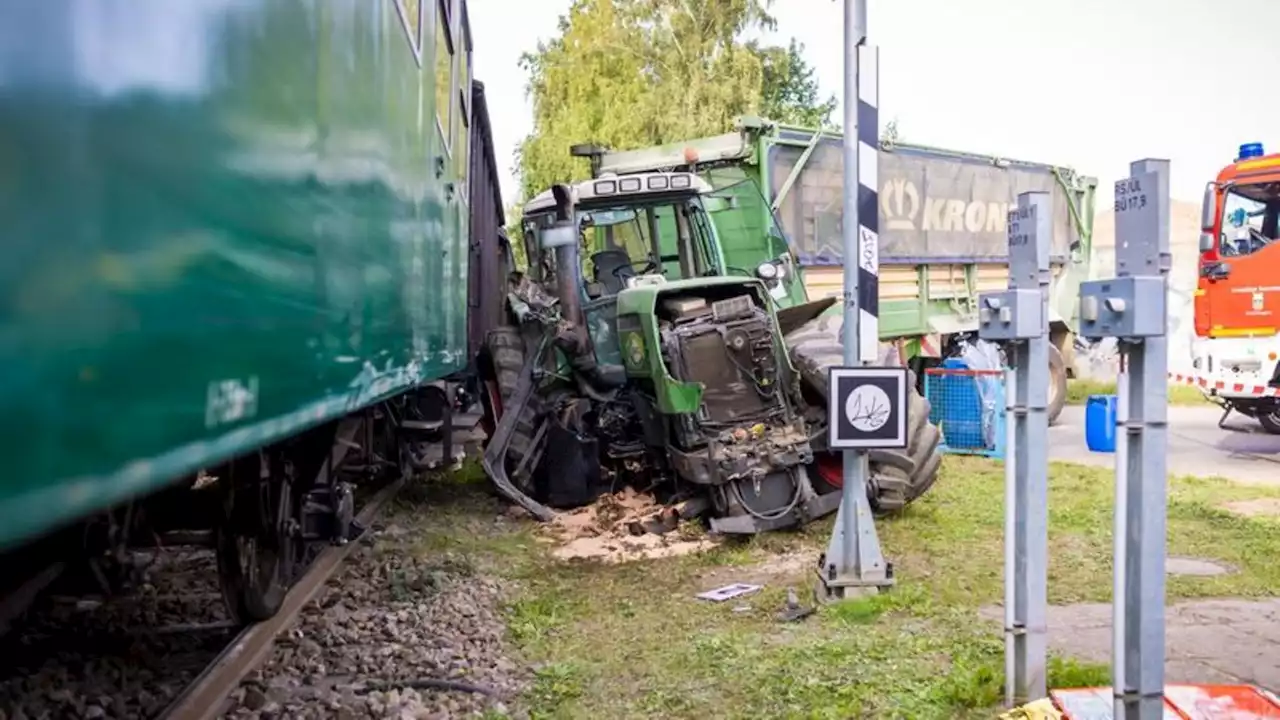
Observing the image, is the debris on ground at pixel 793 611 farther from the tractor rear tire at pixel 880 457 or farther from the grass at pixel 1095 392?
the grass at pixel 1095 392

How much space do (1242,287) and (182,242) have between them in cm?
1209

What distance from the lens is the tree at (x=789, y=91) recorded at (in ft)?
78.5

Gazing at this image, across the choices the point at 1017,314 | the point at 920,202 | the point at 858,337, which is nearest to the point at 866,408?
the point at 858,337

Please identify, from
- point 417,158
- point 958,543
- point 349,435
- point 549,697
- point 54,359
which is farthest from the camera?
point 958,543

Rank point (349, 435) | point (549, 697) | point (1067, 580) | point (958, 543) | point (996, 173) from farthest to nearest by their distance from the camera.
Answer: point (996, 173)
point (958, 543)
point (1067, 580)
point (349, 435)
point (549, 697)

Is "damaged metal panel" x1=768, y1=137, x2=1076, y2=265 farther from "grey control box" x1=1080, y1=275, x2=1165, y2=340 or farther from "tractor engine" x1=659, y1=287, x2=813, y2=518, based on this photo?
"grey control box" x1=1080, y1=275, x2=1165, y2=340

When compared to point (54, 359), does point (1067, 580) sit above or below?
below

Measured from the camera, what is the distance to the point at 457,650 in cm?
462

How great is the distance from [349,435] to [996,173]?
1077 centimetres

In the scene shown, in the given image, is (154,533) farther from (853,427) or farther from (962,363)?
(962,363)

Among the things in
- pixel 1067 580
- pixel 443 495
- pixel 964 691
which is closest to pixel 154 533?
pixel 964 691

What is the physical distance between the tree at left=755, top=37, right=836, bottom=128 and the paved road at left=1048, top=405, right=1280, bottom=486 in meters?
11.5

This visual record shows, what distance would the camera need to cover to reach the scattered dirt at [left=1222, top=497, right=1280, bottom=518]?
736cm

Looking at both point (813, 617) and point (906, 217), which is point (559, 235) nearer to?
point (813, 617)
